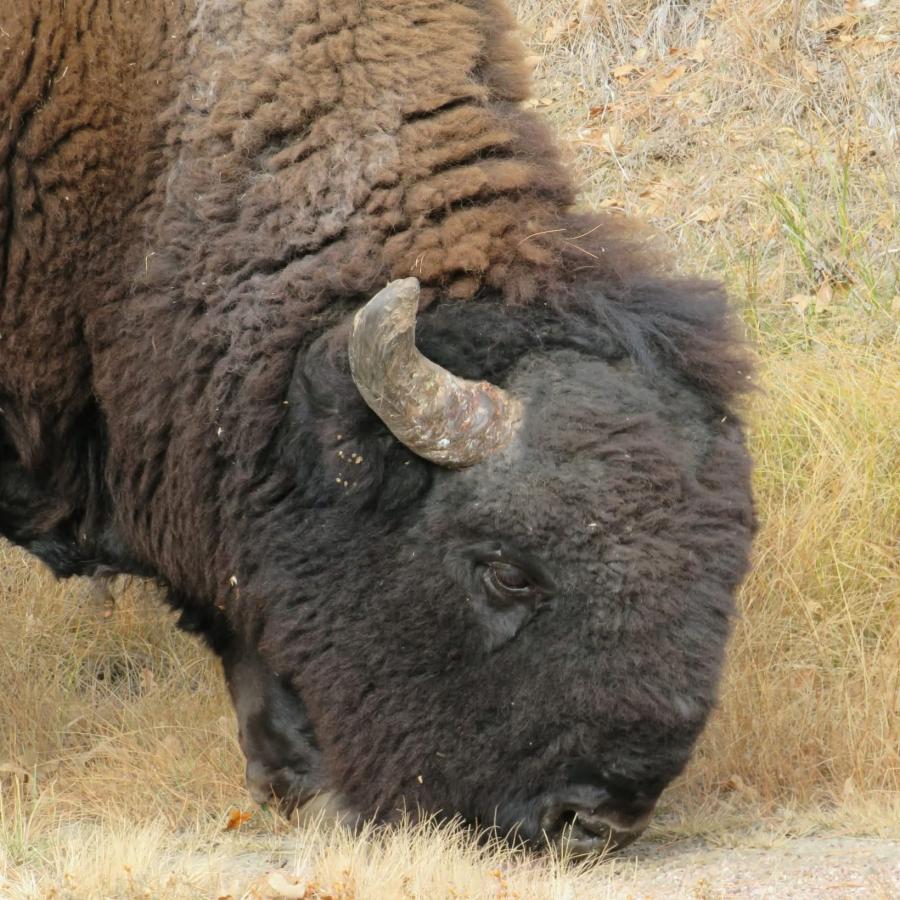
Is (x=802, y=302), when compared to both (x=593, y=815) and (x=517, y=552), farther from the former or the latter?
(x=593, y=815)

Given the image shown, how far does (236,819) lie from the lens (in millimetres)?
5699

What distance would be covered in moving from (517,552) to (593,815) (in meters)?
0.87

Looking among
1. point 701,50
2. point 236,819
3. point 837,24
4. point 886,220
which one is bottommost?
point 236,819

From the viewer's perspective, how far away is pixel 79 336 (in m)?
5.10

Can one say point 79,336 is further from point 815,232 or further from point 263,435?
point 815,232

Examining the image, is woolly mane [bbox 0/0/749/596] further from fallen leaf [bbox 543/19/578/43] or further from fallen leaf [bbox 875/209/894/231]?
fallen leaf [bbox 543/19/578/43]

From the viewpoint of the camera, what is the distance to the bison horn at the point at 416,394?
415 centimetres

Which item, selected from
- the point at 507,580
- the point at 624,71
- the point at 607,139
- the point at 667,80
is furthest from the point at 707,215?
the point at 507,580

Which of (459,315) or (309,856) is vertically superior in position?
(459,315)

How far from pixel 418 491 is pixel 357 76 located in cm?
142

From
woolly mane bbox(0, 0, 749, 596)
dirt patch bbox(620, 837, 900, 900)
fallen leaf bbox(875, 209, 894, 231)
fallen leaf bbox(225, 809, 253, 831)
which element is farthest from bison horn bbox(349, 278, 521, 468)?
fallen leaf bbox(875, 209, 894, 231)

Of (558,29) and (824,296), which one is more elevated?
(558,29)

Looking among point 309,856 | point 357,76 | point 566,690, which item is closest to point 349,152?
point 357,76

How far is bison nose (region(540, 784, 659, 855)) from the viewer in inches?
179
